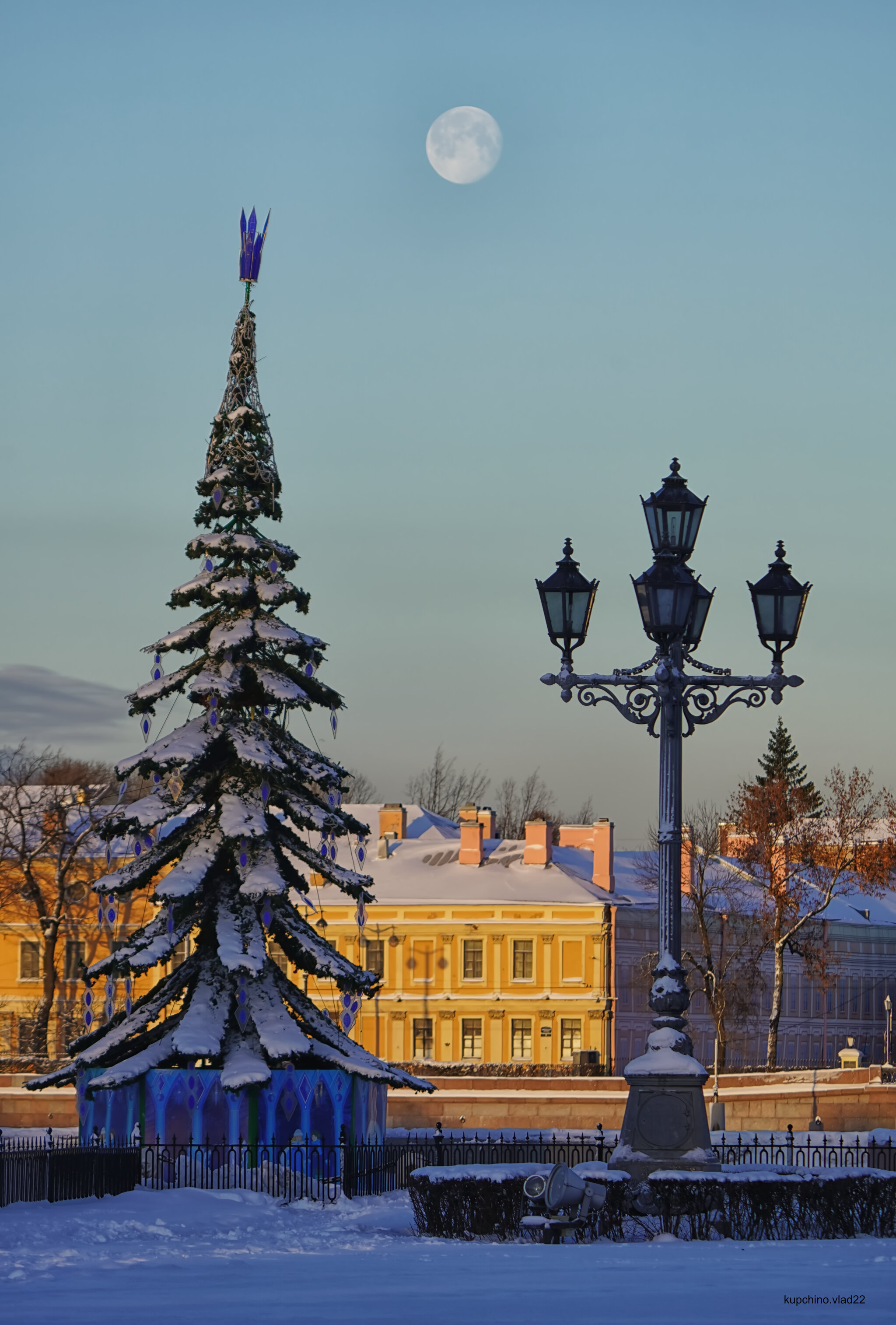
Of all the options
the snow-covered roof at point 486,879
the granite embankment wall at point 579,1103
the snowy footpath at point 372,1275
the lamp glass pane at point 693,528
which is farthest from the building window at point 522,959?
the lamp glass pane at point 693,528

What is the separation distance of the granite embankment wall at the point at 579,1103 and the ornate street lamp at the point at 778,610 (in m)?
30.8

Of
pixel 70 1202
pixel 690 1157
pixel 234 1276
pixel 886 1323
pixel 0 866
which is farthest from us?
pixel 0 866

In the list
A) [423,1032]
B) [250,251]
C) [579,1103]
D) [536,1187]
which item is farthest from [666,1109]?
[423,1032]

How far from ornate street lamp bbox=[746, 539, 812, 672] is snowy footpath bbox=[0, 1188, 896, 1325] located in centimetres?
556

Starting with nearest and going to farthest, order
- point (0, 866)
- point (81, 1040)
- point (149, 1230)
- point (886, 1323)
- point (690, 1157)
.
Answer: point (886, 1323) < point (690, 1157) < point (149, 1230) < point (81, 1040) < point (0, 866)

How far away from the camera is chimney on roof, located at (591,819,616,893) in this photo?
69625 millimetres

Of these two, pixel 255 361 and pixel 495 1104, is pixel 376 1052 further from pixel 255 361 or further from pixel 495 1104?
pixel 255 361

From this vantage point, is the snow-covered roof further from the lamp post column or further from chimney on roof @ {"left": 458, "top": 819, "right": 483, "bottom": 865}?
the lamp post column

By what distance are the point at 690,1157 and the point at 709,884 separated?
53421 millimetres

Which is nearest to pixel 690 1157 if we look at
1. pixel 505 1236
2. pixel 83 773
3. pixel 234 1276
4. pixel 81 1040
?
pixel 505 1236

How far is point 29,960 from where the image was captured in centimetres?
7025

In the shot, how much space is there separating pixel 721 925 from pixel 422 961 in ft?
33.6

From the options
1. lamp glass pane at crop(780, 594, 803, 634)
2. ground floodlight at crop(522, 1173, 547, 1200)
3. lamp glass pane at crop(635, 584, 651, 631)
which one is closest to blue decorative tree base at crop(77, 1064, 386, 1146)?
ground floodlight at crop(522, 1173, 547, 1200)

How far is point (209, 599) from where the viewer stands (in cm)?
2798
